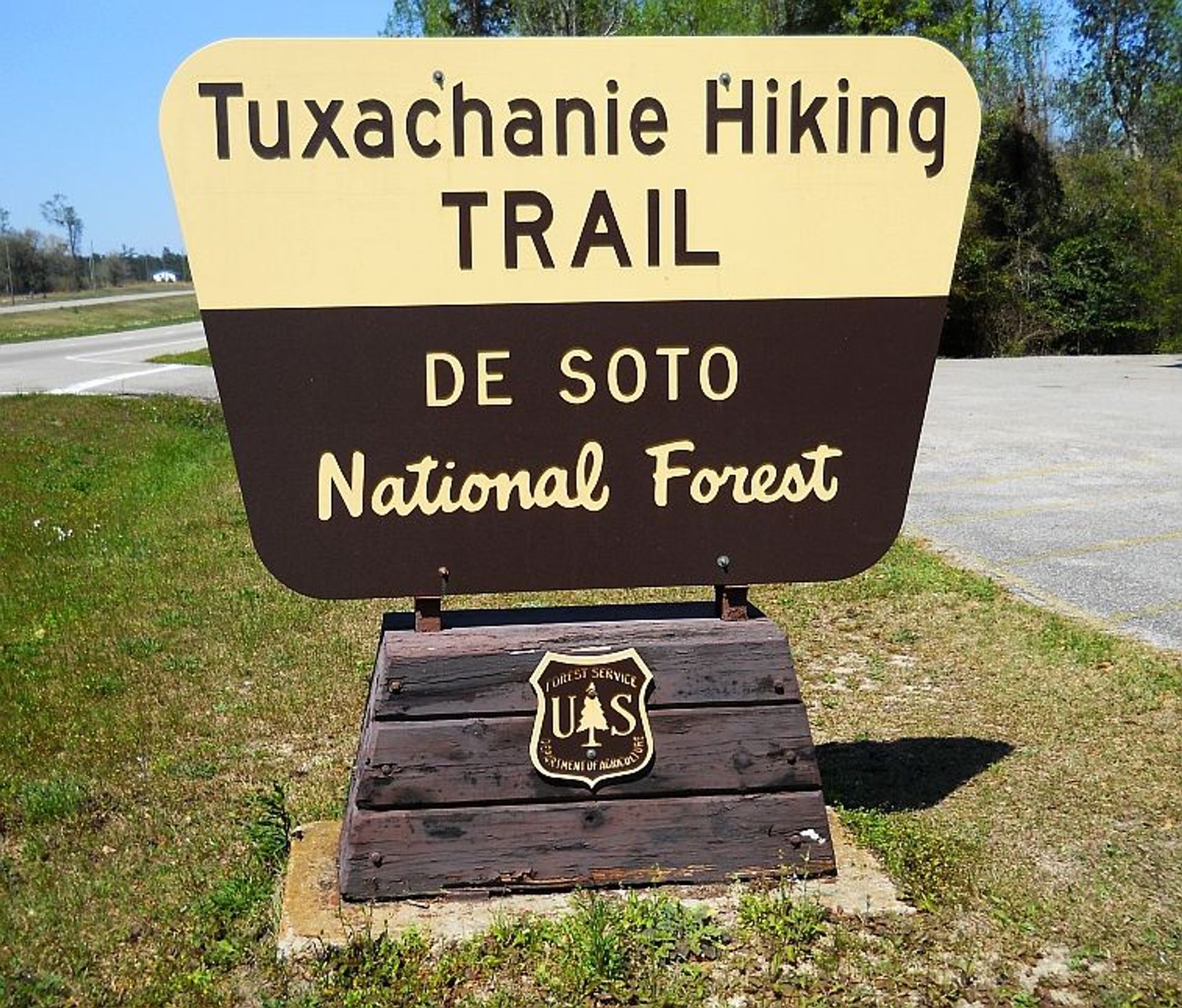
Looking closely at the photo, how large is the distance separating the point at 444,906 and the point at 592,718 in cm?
68

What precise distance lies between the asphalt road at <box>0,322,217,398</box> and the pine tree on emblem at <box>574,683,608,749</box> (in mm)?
12376

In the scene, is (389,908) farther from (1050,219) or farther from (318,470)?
(1050,219)

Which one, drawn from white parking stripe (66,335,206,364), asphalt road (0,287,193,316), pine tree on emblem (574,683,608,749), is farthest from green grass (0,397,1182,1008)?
asphalt road (0,287,193,316)

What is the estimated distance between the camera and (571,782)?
12.1 feet

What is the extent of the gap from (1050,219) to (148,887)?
30913mm

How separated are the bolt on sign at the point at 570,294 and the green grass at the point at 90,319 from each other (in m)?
32.1

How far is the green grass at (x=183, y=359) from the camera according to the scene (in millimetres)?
25891

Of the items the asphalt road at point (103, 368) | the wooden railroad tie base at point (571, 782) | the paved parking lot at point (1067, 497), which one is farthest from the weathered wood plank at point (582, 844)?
the asphalt road at point (103, 368)

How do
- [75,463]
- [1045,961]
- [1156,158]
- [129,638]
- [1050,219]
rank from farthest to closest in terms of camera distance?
[1156,158] → [1050,219] → [75,463] → [129,638] → [1045,961]

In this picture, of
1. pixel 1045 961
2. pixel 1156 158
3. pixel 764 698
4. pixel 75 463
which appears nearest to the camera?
pixel 1045 961

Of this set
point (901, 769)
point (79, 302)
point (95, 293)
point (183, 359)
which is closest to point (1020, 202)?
point (183, 359)

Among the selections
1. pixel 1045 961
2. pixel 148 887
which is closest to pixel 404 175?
pixel 148 887

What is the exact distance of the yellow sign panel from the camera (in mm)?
3422

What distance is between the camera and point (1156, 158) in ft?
123
